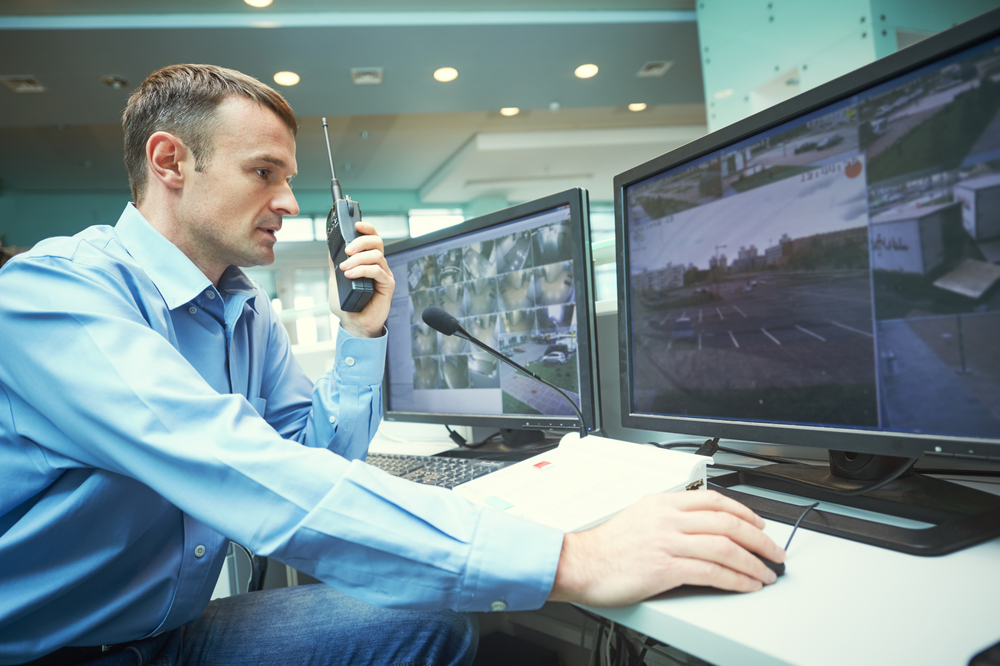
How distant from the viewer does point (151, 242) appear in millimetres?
853

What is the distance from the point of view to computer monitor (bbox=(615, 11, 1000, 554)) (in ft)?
1.62

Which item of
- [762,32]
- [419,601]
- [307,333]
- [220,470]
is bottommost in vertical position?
[419,601]

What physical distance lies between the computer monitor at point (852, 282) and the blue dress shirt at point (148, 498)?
13.4 inches

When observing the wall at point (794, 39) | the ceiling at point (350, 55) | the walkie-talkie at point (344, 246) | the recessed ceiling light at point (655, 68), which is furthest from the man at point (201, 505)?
the recessed ceiling light at point (655, 68)

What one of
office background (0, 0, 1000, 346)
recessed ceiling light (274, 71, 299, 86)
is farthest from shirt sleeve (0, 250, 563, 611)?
recessed ceiling light (274, 71, 299, 86)

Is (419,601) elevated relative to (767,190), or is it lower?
lower

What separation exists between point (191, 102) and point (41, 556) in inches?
26.9

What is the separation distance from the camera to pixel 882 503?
0.60 metres

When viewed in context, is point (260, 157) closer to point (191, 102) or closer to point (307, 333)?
point (191, 102)

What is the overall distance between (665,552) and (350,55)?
4.07m

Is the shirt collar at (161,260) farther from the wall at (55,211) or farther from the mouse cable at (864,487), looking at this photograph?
the wall at (55,211)

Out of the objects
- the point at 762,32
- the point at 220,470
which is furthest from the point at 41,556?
the point at 762,32

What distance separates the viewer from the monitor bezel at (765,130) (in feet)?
1.61

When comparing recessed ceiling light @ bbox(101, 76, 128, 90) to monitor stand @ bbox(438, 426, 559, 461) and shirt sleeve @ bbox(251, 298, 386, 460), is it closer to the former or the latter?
shirt sleeve @ bbox(251, 298, 386, 460)
